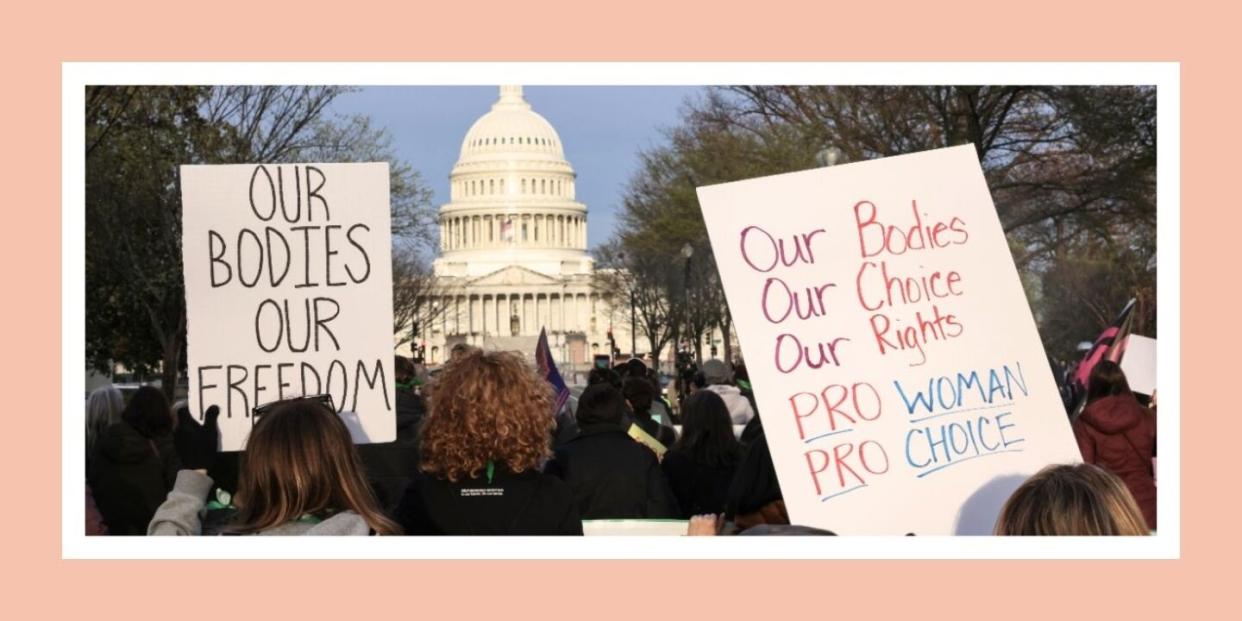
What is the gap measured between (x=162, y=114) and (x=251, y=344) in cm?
1920

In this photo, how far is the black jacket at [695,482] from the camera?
7.79m

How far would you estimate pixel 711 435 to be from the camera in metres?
7.89

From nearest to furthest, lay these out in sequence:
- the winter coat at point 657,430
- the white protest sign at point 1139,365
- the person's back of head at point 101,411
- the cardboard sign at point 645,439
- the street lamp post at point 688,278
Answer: the person's back of head at point 101,411 < the cardboard sign at point 645,439 < the winter coat at point 657,430 < the white protest sign at point 1139,365 < the street lamp post at point 688,278

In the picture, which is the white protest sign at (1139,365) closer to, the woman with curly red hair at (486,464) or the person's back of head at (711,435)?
the person's back of head at (711,435)

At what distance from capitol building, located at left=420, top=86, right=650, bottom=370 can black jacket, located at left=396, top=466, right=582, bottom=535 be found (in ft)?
438

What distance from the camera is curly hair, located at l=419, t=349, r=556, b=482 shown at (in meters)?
5.58

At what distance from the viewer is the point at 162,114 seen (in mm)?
25688

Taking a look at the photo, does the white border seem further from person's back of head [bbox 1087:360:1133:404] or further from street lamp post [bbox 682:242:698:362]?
street lamp post [bbox 682:242:698:362]

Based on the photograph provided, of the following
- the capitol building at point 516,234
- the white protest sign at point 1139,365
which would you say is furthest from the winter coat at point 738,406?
the capitol building at point 516,234

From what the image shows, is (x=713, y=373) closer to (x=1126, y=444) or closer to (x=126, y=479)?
(x=1126, y=444)

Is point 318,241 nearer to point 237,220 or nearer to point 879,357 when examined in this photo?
point 237,220

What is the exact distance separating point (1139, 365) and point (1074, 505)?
7.22 meters

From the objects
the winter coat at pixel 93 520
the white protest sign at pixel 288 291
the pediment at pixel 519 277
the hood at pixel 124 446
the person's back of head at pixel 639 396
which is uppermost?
the pediment at pixel 519 277

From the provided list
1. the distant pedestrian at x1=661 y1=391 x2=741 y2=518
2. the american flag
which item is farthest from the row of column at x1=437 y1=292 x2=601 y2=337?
the distant pedestrian at x1=661 y1=391 x2=741 y2=518
